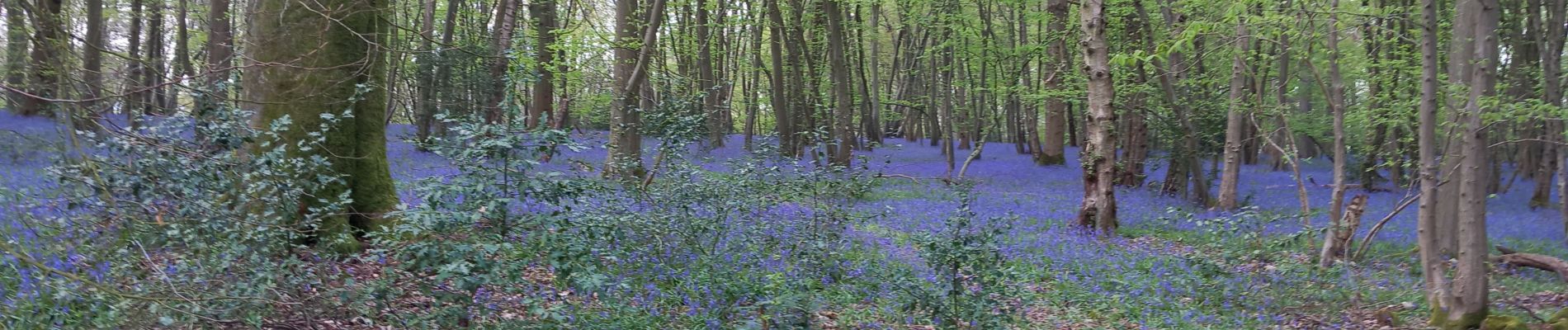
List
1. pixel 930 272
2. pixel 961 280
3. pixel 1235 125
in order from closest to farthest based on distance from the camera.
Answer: pixel 961 280, pixel 930 272, pixel 1235 125

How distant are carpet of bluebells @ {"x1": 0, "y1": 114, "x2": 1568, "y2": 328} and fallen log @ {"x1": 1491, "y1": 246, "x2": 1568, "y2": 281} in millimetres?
155

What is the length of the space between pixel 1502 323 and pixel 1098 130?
4999 millimetres

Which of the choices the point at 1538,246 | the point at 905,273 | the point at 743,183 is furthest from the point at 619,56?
the point at 1538,246

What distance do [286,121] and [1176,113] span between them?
14135 millimetres

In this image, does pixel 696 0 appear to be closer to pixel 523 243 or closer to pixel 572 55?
pixel 572 55

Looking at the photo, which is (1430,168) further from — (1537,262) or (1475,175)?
(1537,262)

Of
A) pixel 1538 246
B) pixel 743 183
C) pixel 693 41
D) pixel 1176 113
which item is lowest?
pixel 1538 246

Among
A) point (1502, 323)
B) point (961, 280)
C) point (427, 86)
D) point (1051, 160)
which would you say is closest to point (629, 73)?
point (427, 86)

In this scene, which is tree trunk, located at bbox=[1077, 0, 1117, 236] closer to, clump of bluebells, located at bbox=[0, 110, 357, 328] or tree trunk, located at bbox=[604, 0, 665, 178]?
tree trunk, located at bbox=[604, 0, 665, 178]

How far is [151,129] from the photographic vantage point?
15.2ft

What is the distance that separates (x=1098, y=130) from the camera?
1131 centimetres

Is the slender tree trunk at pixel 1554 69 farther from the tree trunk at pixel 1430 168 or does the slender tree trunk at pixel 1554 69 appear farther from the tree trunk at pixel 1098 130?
the tree trunk at pixel 1430 168

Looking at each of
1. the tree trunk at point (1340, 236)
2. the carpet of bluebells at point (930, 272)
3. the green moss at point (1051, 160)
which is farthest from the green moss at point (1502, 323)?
the green moss at point (1051, 160)

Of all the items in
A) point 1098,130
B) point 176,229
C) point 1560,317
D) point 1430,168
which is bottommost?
point 1560,317
